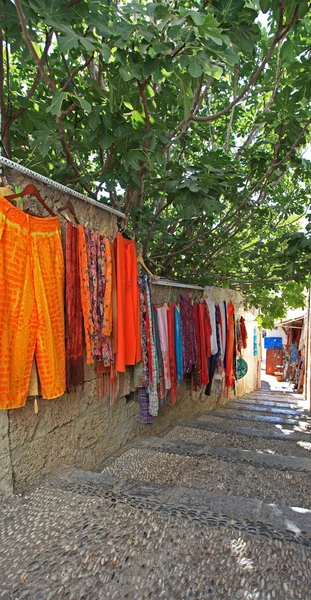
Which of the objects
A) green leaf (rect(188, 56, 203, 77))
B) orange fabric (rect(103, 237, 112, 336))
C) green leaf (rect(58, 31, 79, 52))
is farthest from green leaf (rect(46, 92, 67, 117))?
orange fabric (rect(103, 237, 112, 336))

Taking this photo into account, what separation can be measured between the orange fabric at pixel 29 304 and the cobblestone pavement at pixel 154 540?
2.04 ft

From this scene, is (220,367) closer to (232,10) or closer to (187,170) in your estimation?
(187,170)

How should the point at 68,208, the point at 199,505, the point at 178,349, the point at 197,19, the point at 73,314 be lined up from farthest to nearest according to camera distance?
1. the point at 178,349
2. the point at 68,208
3. the point at 73,314
4. the point at 199,505
5. the point at 197,19

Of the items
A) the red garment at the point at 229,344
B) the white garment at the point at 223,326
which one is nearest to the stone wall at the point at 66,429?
the white garment at the point at 223,326

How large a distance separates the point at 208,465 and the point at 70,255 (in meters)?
1.98

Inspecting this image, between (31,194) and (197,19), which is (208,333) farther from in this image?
(197,19)

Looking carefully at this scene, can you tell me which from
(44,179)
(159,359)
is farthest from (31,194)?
(159,359)

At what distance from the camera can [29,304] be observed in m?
2.10

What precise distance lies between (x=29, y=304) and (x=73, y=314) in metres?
0.41

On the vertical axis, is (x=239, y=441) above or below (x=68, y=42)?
below

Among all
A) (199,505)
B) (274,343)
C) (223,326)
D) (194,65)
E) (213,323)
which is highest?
(194,65)

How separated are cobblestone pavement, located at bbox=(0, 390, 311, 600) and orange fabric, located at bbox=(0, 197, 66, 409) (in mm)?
621

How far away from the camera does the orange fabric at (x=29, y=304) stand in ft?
6.43

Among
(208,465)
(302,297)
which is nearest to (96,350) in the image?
(208,465)
